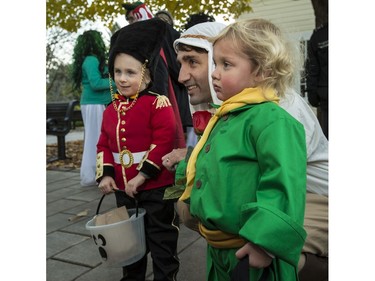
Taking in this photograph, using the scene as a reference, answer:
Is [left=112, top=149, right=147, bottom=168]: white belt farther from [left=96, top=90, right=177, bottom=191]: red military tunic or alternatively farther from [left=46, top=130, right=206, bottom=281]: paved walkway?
[left=46, top=130, right=206, bottom=281]: paved walkway

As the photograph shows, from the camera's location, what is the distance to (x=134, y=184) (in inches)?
84.1

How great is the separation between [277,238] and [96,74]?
407 centimetres

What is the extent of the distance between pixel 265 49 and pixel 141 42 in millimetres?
1047

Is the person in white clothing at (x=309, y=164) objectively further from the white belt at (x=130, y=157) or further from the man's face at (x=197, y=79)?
the white belt at (x=130, y=157)

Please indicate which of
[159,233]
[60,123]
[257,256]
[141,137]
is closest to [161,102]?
[141,137]

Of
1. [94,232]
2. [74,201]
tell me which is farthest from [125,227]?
[74,201]

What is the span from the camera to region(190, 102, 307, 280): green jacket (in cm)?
112

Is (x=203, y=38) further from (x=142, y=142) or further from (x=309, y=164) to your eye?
(x=309, y=164)

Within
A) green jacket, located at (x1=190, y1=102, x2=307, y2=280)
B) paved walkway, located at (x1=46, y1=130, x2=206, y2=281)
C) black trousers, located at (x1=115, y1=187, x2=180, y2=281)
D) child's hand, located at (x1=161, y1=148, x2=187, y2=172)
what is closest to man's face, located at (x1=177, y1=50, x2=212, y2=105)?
child's hand, located at (x1=161, y1=148, x2=187, y2=172)

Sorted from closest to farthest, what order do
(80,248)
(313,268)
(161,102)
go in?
(313,268), (161,102), (80,248)

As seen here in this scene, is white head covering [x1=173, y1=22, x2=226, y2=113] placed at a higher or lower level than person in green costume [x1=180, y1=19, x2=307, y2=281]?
higher

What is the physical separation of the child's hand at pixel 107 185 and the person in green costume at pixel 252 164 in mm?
809

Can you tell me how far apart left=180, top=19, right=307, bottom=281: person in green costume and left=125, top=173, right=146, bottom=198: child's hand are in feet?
2.24

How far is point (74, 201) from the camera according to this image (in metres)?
4.57
